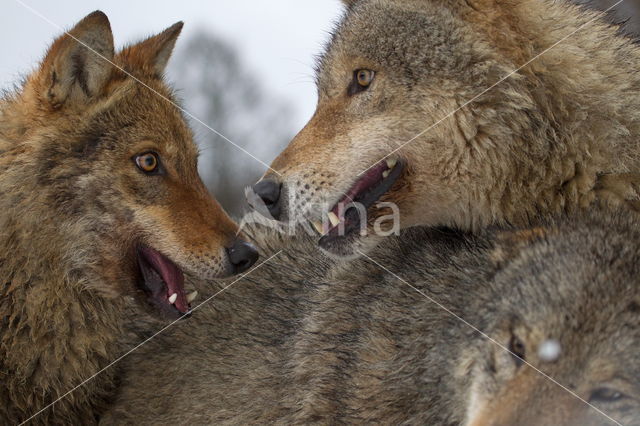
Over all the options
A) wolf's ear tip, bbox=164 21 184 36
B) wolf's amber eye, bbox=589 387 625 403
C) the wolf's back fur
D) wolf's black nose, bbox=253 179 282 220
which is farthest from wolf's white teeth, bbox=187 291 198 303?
wolf's amber eye, bbox=589 387 625 403

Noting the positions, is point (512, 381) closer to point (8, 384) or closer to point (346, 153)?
point (346, 153)

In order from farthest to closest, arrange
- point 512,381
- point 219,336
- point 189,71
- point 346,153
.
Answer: point 189,71 → point 219,336 → point 346,153 → point 512,381

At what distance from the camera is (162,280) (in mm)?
4410

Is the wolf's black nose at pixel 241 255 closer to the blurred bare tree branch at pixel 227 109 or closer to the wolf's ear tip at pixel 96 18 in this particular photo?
the wolf's ear tip at pixel 96 18

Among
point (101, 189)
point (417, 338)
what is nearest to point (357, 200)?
point (417, 338)

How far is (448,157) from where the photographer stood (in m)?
4.23

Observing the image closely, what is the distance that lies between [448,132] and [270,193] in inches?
38.0

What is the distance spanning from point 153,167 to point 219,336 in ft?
3.32

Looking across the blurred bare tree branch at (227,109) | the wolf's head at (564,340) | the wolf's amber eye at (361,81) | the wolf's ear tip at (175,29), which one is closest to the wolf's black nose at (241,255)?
the wolf's amber eye at (361,81)

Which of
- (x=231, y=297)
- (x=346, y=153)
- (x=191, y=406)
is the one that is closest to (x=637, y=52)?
(x=346, y=153)

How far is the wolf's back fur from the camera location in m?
3.18

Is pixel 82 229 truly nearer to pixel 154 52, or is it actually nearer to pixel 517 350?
pixel 154 52

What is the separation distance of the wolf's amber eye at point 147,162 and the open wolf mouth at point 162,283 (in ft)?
1.36

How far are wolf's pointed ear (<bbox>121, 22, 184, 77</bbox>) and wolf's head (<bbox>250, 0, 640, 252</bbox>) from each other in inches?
39.6
